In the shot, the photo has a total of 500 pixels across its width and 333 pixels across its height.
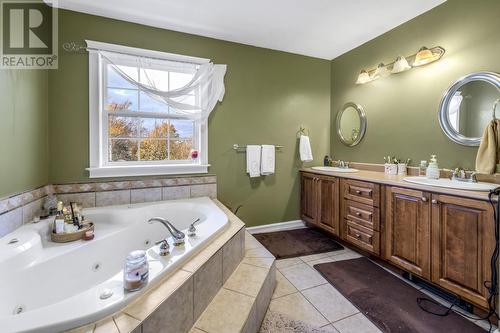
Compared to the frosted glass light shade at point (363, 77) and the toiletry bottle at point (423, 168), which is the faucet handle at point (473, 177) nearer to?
the toiletry bottle at point (423, 168)

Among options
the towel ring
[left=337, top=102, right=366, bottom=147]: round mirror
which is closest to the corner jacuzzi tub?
the towel ring

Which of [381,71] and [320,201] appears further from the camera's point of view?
[320,201]

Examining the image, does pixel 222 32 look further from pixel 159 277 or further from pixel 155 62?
pixel 159 277

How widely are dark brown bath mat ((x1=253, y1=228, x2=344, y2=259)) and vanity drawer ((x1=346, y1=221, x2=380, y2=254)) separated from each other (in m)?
0.29

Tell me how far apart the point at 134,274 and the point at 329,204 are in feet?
7.32

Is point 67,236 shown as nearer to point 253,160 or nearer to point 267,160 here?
point 253,160

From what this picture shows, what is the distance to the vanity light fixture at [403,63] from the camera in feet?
7.08

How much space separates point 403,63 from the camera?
239cm

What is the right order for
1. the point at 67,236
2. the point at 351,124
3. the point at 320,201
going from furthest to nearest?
the point at 351,124 < the point at 320,201 < the point at 67,236

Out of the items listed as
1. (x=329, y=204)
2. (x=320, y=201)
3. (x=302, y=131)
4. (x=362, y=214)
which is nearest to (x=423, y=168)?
(x=362, y=214)

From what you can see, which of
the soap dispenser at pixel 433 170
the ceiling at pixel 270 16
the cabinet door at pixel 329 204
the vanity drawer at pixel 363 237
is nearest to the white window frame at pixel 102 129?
the ceiling at pixel 270 16

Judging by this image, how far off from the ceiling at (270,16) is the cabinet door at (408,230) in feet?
5.62

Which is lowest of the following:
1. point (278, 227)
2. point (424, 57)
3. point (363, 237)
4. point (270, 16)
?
point (278, 227)

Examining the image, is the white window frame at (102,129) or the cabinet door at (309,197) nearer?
the white window frame at (102,129)
